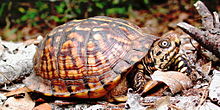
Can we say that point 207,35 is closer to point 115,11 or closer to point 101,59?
point 101,59

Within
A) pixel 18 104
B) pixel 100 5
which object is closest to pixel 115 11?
pixel 100 5

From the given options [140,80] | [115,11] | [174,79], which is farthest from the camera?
[115,11]

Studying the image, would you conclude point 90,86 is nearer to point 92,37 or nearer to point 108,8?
point 92,37

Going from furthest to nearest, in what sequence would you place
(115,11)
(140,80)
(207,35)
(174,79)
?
1. (115,11)
2. (207,35)
3. (140,80)
4. (174,79)

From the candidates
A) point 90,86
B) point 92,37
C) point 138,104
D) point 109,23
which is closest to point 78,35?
point 92,37

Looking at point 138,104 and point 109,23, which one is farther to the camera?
point 109,23

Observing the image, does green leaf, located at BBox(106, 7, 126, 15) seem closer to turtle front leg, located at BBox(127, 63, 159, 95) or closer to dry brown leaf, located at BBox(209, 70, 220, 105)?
turtle front leg, located at BBox(127, 63, 159, 95)

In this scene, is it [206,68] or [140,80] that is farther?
[206,68]
